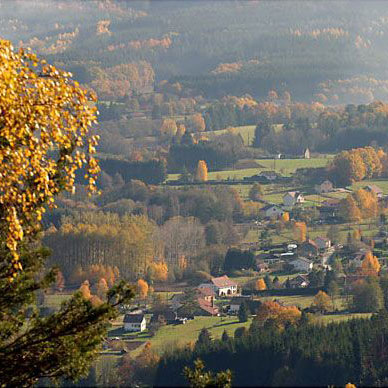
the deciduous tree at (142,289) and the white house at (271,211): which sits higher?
the white house at (271,211)

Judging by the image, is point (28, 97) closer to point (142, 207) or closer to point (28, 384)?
point (28, 384)

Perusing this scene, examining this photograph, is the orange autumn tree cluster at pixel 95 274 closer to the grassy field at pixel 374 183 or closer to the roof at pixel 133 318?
the roof at pixel 133 318

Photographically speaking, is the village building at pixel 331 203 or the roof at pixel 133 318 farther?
the village building at pixel 331 203

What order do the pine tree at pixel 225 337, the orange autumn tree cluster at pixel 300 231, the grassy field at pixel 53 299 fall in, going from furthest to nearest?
the orange autumn tree cluster at pixel 300 231 < the grassy field at pixel 53 299 < the pine tree at pixel 225 337

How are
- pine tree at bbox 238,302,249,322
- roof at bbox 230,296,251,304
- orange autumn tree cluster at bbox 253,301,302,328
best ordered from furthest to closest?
roof at bbox 230,296,251,304 < pine tree at bbox 238,302,249,322 < orange autumn tree cluster at bbox 253,301,302,328

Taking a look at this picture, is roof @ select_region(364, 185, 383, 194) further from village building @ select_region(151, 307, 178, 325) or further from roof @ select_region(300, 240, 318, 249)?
village building @ select_region(151, 307, 178, 325)

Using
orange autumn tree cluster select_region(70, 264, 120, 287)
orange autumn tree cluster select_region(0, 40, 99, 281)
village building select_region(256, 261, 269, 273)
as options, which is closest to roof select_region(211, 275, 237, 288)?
village building select_region(256, 261, 269, 273)

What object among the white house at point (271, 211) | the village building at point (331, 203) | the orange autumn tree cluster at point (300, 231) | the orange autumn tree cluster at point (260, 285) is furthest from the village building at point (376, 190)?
the orange autumn tree cluster at point (260, 285)
